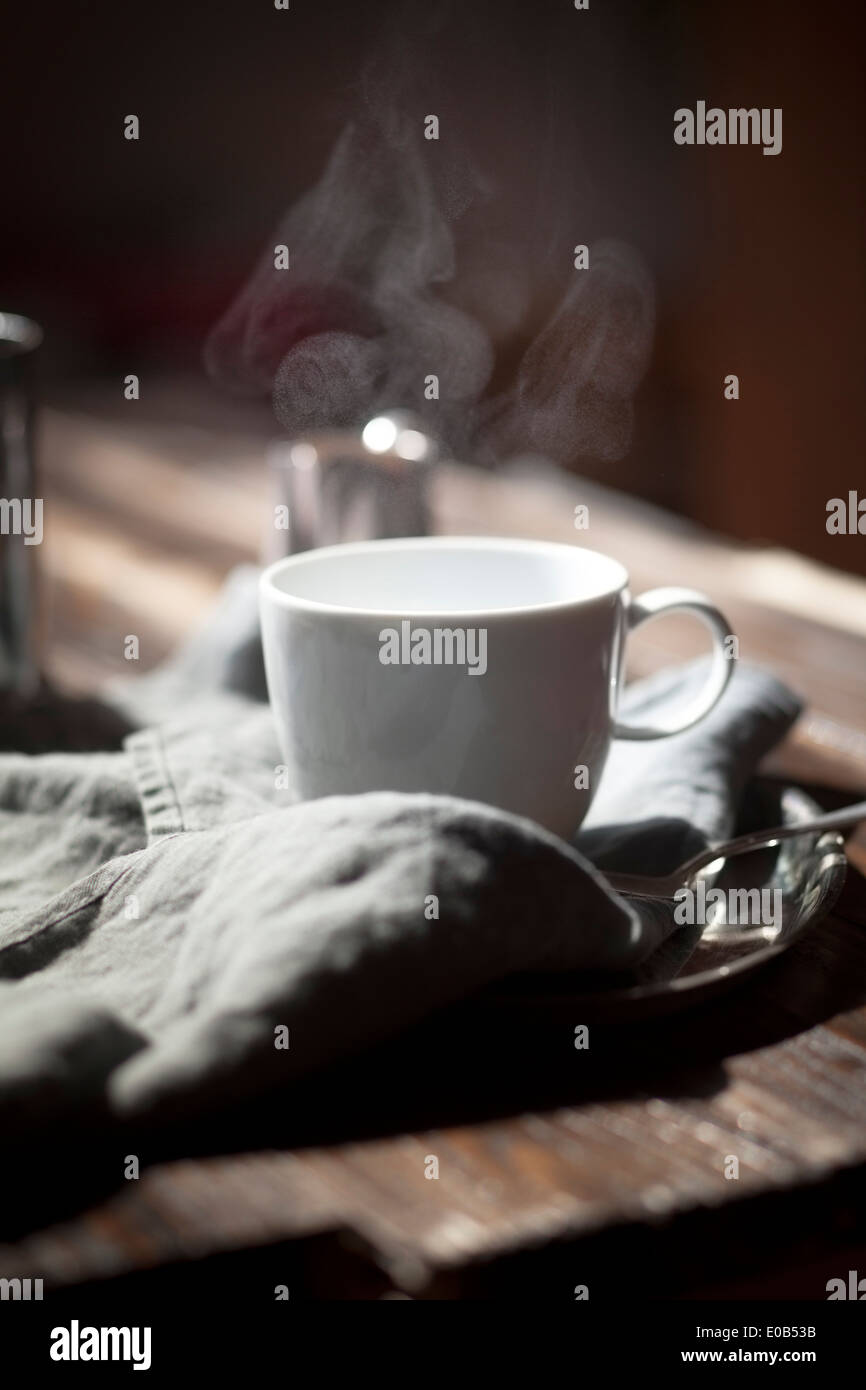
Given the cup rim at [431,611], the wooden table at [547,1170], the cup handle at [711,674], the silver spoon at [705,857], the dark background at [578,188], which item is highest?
the dark background at [578,188]

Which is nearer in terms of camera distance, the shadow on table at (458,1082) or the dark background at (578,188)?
the shadow on table at (458,1082)

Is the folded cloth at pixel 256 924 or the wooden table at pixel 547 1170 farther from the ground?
the folded cloth at pixel 256 924

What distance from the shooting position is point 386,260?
74cm

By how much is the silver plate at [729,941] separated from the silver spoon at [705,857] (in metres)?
0.01

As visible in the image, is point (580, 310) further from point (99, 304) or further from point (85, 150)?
point (85, 150)

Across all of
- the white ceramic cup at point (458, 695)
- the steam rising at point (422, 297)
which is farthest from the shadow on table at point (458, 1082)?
the steam rising at point (422, 297)

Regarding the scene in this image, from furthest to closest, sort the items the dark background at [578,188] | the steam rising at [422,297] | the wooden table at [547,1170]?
the dark background at [578,188] → the steam rising at [422,297] → the wooden table at [547,1170]

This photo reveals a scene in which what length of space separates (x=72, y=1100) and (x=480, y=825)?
5.1 inches

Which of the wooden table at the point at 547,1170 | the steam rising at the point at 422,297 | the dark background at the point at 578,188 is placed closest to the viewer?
the wooden table at the point at 547,1170

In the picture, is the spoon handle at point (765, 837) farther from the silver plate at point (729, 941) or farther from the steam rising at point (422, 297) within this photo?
the steam rising at point (422, 297)

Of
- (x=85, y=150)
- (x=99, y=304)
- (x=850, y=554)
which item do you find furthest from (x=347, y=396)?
(x=85, y=150)

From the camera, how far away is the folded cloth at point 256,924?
0.34 meters

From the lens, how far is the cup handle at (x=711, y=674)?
0.54 m

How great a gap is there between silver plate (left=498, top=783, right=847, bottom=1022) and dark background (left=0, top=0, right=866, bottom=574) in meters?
1.48
